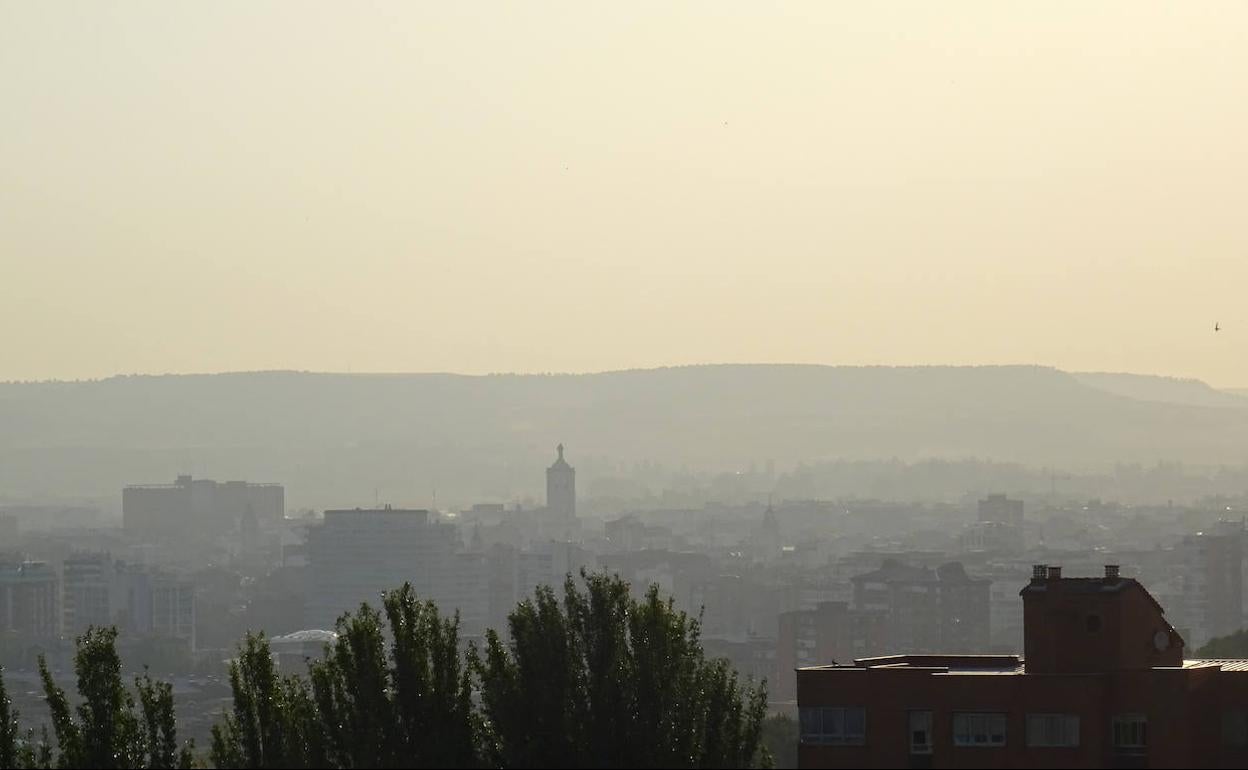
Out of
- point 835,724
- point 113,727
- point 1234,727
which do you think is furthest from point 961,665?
point 113,727

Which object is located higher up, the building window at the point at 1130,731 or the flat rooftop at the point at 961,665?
the flat rooftop at the point at 961,665

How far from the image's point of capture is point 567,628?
70.5 feet

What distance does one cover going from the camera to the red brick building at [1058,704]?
74.1ft

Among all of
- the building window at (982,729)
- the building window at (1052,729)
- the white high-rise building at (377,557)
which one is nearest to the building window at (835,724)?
the building window at (982,729)

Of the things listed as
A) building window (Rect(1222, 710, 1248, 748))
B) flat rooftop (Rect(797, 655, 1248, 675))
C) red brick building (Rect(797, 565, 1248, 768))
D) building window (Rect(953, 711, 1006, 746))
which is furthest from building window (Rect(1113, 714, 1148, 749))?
flat rooftop (Rect(797, 655, 1248, 675))

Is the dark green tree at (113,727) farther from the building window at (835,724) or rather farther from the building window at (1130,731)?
the building window at (1130,731)

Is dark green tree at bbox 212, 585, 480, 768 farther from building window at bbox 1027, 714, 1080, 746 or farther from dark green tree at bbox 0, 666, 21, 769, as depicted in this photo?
building window at bbox 1027, 714, 1080, 746

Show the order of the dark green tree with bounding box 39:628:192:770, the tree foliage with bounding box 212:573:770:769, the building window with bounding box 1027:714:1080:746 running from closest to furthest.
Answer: the tree foliage with bounding box 212:573:770:769 < the dark green tree with bounding box 39:628:192:770 < the building window with bounding box 1027:714:1080:746

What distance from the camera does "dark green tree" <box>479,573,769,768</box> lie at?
67.8 feet

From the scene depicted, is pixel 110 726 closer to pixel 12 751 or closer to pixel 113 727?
pixel 113 727

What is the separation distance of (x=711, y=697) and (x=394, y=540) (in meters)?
159

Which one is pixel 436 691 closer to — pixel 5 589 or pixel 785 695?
pixel 785 695

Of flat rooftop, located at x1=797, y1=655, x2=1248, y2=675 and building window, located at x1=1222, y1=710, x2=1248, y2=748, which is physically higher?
flat rooftop, located at x1=797, y1=655, x2=1248, y2=675

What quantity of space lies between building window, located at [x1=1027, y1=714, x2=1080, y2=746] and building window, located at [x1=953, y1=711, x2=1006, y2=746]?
0.82 feet
